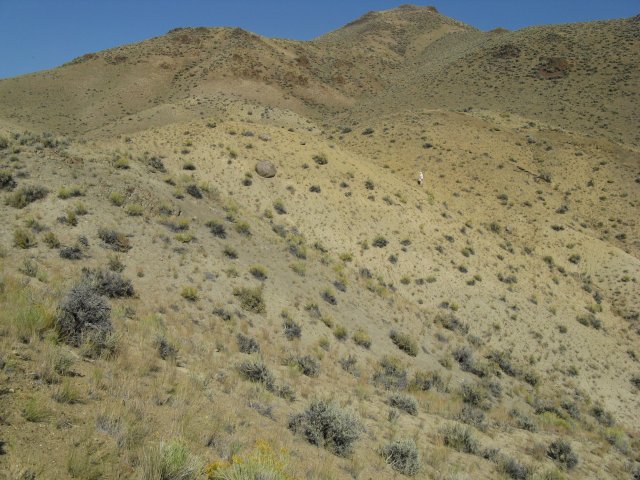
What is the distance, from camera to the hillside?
5.98 metres

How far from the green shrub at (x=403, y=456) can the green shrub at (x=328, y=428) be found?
656 millimetres

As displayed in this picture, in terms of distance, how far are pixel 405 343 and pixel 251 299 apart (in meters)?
6.72

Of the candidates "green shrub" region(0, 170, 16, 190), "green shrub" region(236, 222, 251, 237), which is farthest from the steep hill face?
"green shrub" region(0, 170, 16, 190)

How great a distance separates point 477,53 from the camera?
250 feet

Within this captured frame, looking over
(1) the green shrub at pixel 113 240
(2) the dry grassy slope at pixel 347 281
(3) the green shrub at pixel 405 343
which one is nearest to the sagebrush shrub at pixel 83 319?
(2) the dry grassy slope at pixel 347 281

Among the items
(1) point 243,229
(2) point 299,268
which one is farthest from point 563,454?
(1) point 243,229

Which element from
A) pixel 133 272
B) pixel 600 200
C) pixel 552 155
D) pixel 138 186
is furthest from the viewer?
pixel 552 155

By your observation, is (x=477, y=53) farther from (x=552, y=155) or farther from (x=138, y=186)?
(x=138, y=186)

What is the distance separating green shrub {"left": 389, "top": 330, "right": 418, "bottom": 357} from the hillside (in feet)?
0.32

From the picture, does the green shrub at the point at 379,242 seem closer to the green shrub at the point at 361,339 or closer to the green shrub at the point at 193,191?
the green shrub at the point at 361,339

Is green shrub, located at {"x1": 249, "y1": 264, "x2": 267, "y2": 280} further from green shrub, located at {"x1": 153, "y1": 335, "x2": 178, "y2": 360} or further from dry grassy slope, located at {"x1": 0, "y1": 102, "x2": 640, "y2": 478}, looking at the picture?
green shrub, located at {"x1": 153, "y1": 335, "x2": 178, "y2": 360}

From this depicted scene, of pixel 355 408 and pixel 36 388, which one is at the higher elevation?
pixel 36 388

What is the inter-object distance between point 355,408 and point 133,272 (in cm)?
821

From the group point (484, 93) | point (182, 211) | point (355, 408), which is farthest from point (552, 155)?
point (355, 408)
